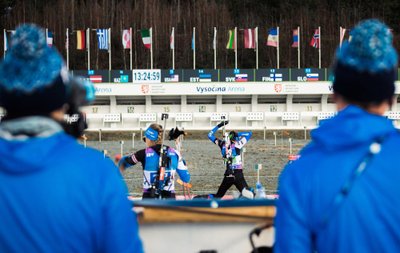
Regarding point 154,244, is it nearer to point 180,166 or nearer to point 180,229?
point 180,229

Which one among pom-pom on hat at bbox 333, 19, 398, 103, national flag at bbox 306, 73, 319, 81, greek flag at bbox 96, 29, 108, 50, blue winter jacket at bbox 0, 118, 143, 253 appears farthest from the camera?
national flag at bbox 306, 73, 319, 81

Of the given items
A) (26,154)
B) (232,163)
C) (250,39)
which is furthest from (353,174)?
(250,39)

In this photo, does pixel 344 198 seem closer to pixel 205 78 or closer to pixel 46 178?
pixel 46 178

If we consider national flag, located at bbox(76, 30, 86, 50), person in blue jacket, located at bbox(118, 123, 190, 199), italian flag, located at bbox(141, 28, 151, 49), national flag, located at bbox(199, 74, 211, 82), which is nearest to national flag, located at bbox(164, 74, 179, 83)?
national flag, located at bbox(199, 74, 211, 82)

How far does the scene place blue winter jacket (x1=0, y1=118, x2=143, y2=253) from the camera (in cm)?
230

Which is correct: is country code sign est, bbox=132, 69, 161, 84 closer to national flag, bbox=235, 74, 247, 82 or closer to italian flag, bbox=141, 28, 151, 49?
italian flag, bbox=141, 28, 151, 49

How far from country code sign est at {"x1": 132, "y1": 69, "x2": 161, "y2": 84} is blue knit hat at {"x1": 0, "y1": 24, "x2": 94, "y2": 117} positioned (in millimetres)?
43786

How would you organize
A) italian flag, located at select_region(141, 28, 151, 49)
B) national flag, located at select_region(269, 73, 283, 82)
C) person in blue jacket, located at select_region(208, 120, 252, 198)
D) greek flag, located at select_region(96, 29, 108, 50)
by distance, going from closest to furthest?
person in blue jacket, located at select_region(208, 120, 252, 198) → greek flag, located at select_region(96, 29, 108, 50) → italian flag, located at select_region(141, 28, 151, 49) → national flag, located at select_region(269, 73, 283, 82)

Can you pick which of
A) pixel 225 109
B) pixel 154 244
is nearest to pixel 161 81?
pixel 225 109

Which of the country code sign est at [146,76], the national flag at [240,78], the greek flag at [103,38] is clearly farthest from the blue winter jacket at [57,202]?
the national flag at [240,78]

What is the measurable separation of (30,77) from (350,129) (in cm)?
118

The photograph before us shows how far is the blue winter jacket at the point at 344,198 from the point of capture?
231 cm

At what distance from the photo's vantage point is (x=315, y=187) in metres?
2.38

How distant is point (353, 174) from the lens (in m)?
2.35
